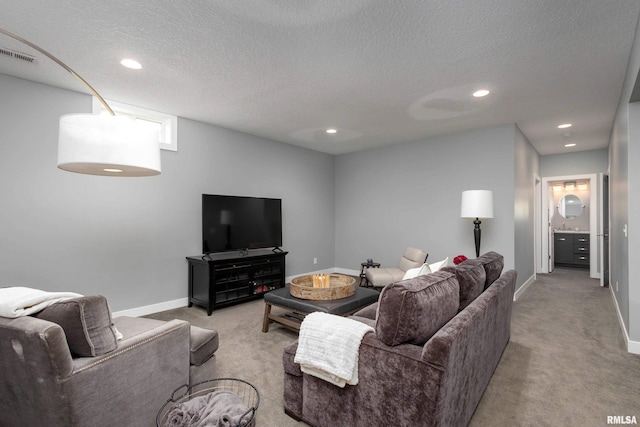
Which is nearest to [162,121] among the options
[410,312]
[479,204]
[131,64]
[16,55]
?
[131,64]

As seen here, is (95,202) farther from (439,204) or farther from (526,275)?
(526,275)

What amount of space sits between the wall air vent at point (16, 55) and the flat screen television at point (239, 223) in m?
2.10

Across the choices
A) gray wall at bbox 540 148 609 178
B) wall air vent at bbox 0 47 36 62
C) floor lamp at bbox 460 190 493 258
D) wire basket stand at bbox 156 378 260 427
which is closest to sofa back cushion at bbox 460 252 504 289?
floor lamp at bbox 460 190 493 258

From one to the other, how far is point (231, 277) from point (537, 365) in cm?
343

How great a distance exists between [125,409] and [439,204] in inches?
190

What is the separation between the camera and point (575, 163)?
6.50m

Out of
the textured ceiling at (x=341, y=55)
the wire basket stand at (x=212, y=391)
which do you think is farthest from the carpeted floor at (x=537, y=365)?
the textured ceiling at (x=341, y=55)

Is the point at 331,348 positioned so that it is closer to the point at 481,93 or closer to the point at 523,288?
the point at 481,93

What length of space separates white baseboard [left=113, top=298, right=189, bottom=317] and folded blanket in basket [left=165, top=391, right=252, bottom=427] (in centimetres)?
266

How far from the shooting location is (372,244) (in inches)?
243

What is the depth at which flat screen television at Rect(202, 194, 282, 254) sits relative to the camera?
4277mm

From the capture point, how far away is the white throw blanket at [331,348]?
162 cm

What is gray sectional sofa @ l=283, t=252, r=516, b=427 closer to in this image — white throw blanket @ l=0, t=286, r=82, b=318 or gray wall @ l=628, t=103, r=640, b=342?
white throw blanket @ l=0, t=286, r=82, b=318

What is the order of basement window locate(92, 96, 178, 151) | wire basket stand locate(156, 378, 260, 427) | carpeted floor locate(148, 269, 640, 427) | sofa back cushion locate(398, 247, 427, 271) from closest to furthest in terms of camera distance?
wire basket stand locate(156, 378, 260, 427)
carpeted floor locate(148, 269, 640, 427)
basement window locate(92, 96, 178, 151)
sofa back cushion locate(398, 247, 427, 271)
